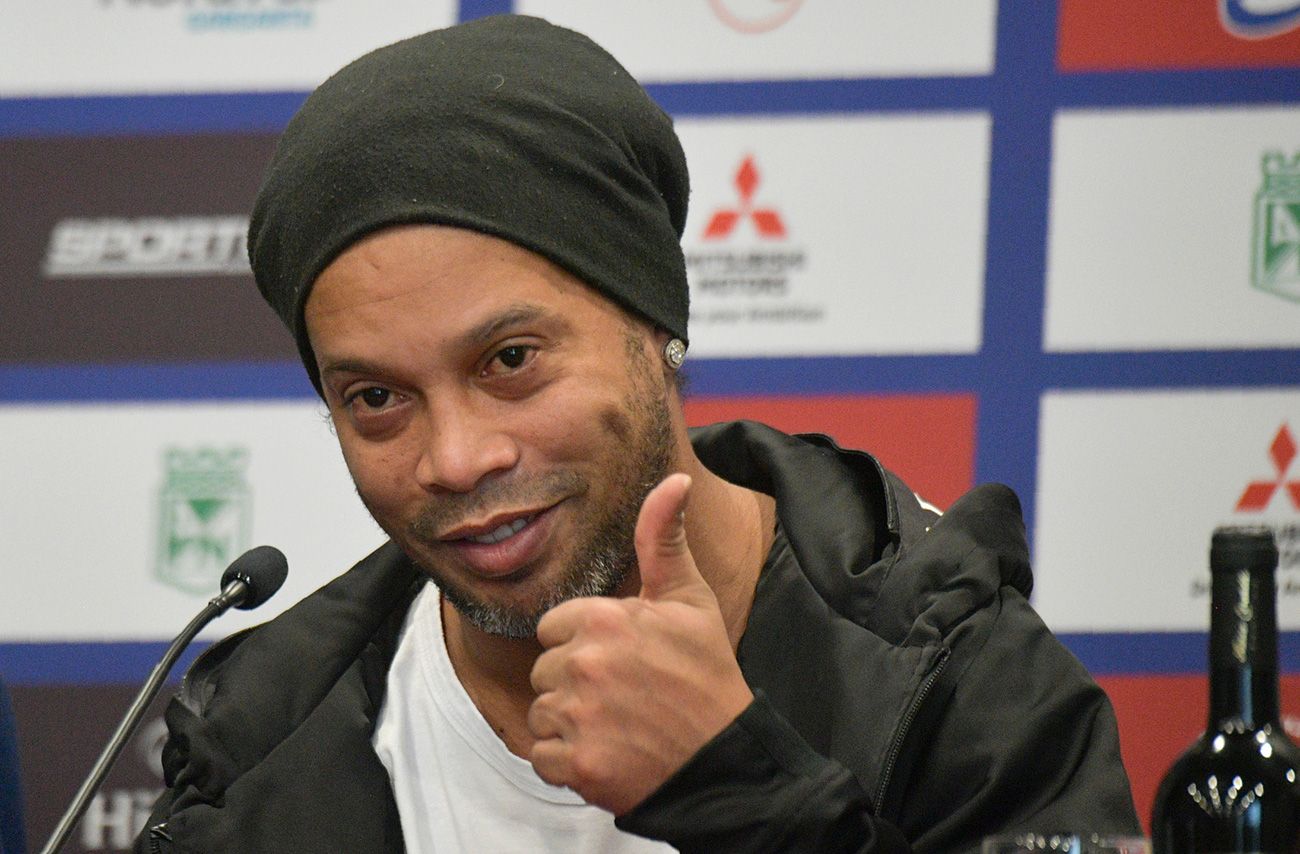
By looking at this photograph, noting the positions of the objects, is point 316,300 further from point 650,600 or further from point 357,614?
point 650,600

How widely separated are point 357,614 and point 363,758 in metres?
0.17

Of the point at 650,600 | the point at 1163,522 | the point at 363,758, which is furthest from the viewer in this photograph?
the point at 1163,522

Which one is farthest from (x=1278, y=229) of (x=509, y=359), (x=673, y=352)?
(x=509, y=359)

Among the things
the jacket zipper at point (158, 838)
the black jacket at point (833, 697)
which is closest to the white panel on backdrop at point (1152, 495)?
the black jacket at point (833, 697)

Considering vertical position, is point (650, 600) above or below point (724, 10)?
below

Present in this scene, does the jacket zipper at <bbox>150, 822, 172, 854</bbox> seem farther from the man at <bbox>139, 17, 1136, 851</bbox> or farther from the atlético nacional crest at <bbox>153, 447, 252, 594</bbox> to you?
the atlético nacional crest at <bbox>153, 447, 252, 594</bbox>

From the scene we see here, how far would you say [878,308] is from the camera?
2.52 metres

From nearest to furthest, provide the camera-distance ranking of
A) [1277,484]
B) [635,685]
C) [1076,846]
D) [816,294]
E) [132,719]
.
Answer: [1076,846] → [635,685] → [132,719] → [1277,484] → [816,294]

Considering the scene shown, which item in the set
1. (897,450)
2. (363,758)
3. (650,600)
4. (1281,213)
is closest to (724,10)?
(897,450)

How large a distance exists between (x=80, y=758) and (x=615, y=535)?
150 centimetres

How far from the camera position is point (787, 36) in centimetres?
258

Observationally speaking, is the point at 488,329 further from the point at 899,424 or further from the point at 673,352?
the point at 899,424

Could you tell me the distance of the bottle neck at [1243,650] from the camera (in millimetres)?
861

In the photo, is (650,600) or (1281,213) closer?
(650,600)
